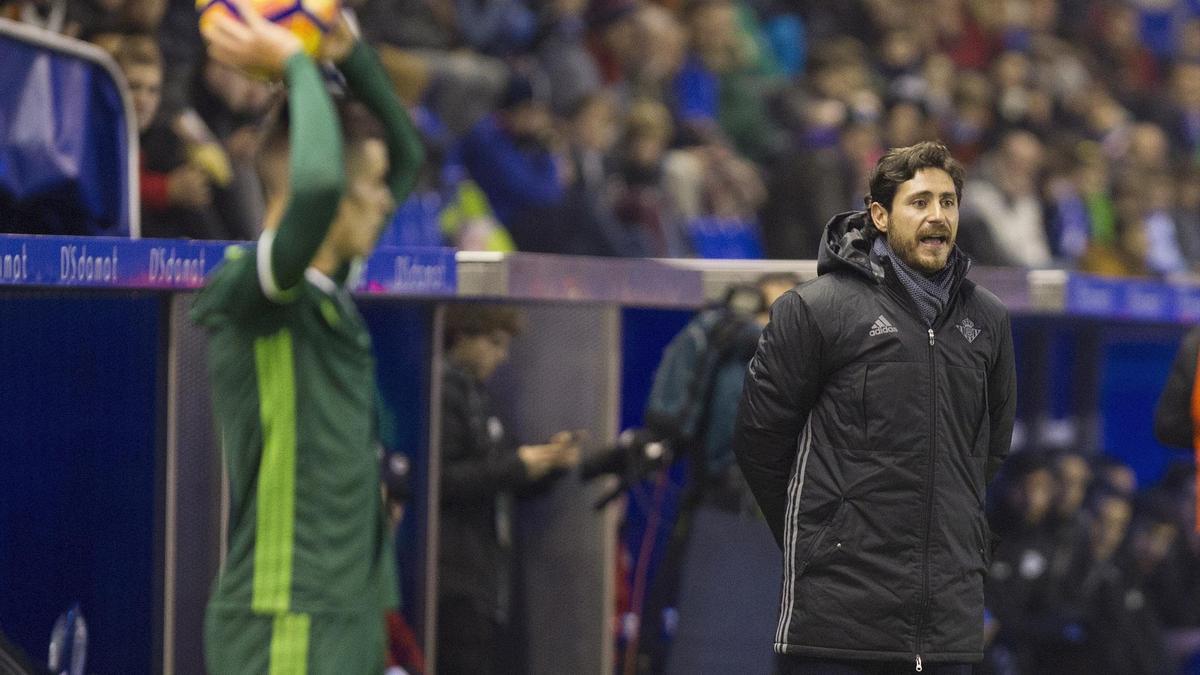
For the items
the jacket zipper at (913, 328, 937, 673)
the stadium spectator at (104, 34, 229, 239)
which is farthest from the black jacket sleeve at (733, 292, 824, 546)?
the stadium spectator at (104, 34, 229, 239)

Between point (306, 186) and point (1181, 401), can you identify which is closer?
point (306, 186)

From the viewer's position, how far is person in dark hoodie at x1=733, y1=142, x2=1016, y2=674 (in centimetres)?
446

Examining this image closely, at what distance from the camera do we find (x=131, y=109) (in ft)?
19.0

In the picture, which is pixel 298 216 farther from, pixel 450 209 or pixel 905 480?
pixel 450 209

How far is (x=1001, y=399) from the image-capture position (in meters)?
4.77

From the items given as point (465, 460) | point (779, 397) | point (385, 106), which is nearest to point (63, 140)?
point (385, 106)

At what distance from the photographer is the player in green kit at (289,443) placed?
3.93 m

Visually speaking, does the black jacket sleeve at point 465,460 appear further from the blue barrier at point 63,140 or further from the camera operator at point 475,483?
the blue barrier at point 63,140

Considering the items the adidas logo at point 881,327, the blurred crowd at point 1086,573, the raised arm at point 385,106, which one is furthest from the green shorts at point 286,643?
the blurred crowd at point 1086,573

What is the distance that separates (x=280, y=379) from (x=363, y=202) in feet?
1.40

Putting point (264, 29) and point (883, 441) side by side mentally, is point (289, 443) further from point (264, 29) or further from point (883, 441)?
point (883, 441)

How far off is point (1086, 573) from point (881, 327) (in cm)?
528

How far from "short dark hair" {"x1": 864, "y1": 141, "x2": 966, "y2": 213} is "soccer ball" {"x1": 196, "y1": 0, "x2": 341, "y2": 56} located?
4.28ft

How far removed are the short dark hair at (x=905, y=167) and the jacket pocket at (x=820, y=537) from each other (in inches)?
27.6
